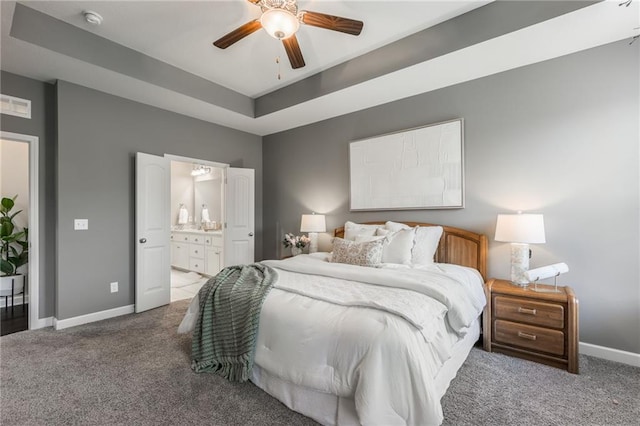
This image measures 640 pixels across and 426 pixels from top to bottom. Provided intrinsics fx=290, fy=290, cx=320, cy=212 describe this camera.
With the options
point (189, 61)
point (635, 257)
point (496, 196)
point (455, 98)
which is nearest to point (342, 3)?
point (455, 98)

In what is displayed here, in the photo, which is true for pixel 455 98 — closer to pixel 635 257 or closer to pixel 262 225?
pixel 635 257

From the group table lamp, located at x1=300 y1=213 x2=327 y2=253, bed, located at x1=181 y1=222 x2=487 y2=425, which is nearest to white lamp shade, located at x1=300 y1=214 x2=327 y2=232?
table lamp, located at x1=300 y1=213 x2=327 y2=253

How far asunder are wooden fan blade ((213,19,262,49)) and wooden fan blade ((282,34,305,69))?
231 mm

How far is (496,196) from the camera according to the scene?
3.02m

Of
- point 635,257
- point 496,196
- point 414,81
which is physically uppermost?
point 414,81

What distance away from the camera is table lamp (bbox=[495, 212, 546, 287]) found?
248 cm

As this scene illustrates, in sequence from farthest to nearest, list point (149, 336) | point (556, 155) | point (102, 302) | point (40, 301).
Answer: point (102, 302) → point (40, 301) → point (149, 336) → point (556, 155)

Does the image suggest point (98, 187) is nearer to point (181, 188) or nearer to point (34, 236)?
point (34, 236)

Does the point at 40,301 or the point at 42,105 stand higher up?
the point at 42,105

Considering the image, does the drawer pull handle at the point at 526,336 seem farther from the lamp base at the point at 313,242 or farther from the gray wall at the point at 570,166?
the lamp base at the point at 313,242

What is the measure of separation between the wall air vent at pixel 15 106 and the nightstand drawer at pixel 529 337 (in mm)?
5200

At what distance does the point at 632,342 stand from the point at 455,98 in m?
2.74

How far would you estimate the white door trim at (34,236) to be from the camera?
10.2ft

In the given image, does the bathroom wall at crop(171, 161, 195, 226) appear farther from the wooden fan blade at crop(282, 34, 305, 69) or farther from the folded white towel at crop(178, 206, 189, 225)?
the wooden fan blade at crop(282, 34, 305, 69)
